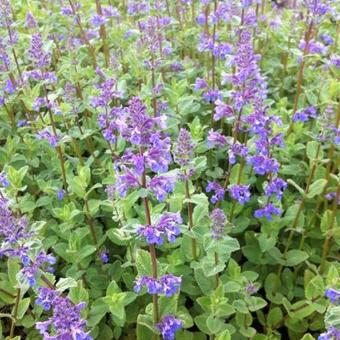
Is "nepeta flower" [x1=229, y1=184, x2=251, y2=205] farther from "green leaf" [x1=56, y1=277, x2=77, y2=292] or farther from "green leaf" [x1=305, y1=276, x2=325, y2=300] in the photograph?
"green leaf" [x1=56, y1=277, x2=77, y2=292]

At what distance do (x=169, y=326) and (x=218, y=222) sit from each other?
2.69ft

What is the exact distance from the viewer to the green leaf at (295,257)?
14.4 feet

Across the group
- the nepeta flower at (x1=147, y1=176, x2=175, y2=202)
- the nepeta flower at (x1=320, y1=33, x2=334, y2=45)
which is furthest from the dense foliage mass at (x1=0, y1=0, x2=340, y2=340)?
the nepeta flower at (x1=320, y1=33, x2=334, y2=45)

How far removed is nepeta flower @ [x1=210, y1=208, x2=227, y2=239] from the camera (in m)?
3.45

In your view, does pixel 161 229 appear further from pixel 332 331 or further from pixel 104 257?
pixel 104 257

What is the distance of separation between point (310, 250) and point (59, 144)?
2.67 meters

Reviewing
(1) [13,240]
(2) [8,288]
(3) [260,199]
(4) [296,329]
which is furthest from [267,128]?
(2) [8,288]

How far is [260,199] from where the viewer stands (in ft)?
14.4

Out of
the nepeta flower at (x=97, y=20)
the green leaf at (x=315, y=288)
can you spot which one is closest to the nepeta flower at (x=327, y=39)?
the nepeta flower at (x=97, y=20)

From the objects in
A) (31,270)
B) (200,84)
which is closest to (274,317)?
(31,270)

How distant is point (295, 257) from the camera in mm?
4457

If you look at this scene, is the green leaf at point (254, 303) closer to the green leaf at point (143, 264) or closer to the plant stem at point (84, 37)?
the green leaf at point (143, 264)

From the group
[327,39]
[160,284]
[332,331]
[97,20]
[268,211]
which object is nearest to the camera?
[332,331]

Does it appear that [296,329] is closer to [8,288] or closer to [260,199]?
[260,199]
